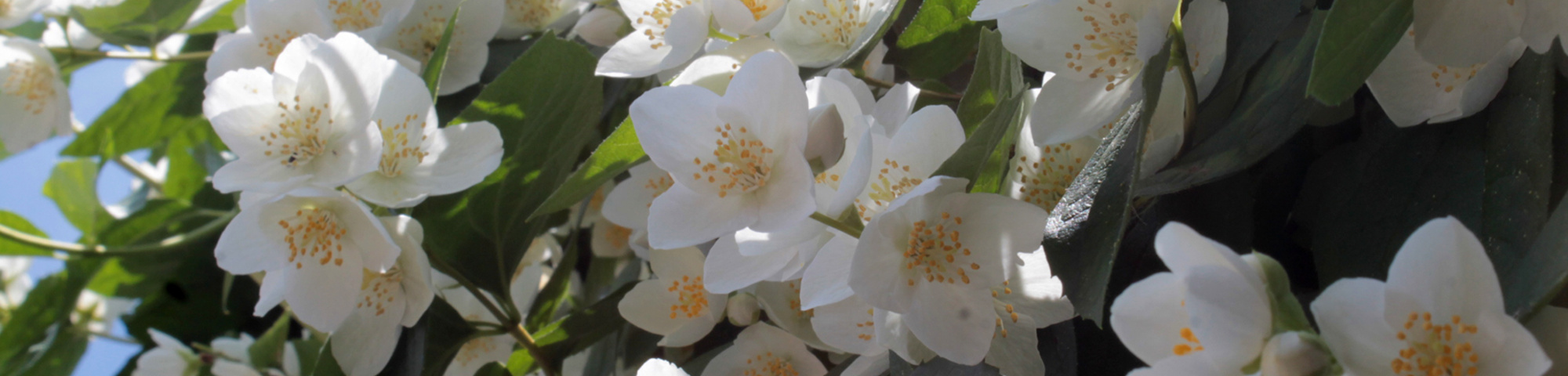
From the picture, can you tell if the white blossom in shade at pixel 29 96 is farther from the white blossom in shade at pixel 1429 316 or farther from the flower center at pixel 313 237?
the white blossom in shade at pixel 1429 316

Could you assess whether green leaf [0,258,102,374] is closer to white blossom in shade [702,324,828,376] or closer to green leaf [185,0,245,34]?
green leaf [185,0,245,34]

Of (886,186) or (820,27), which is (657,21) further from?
(886,186)

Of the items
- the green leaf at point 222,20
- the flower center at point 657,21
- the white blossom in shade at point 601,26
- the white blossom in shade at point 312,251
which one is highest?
the flower center at point 657,21

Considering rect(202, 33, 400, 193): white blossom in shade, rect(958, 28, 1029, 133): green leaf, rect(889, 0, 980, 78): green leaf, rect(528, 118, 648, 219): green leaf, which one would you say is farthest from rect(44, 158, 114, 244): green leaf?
rect(958, 28, 1029, 133): green leaf

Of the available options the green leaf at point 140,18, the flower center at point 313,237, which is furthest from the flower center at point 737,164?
the green leaf at point 140,18

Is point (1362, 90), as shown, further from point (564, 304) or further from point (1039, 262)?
point (564, 304)

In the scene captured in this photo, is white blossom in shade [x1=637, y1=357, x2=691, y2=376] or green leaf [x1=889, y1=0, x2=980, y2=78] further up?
green leaf [x1=889, y1=0, x2=980, y2=78]
